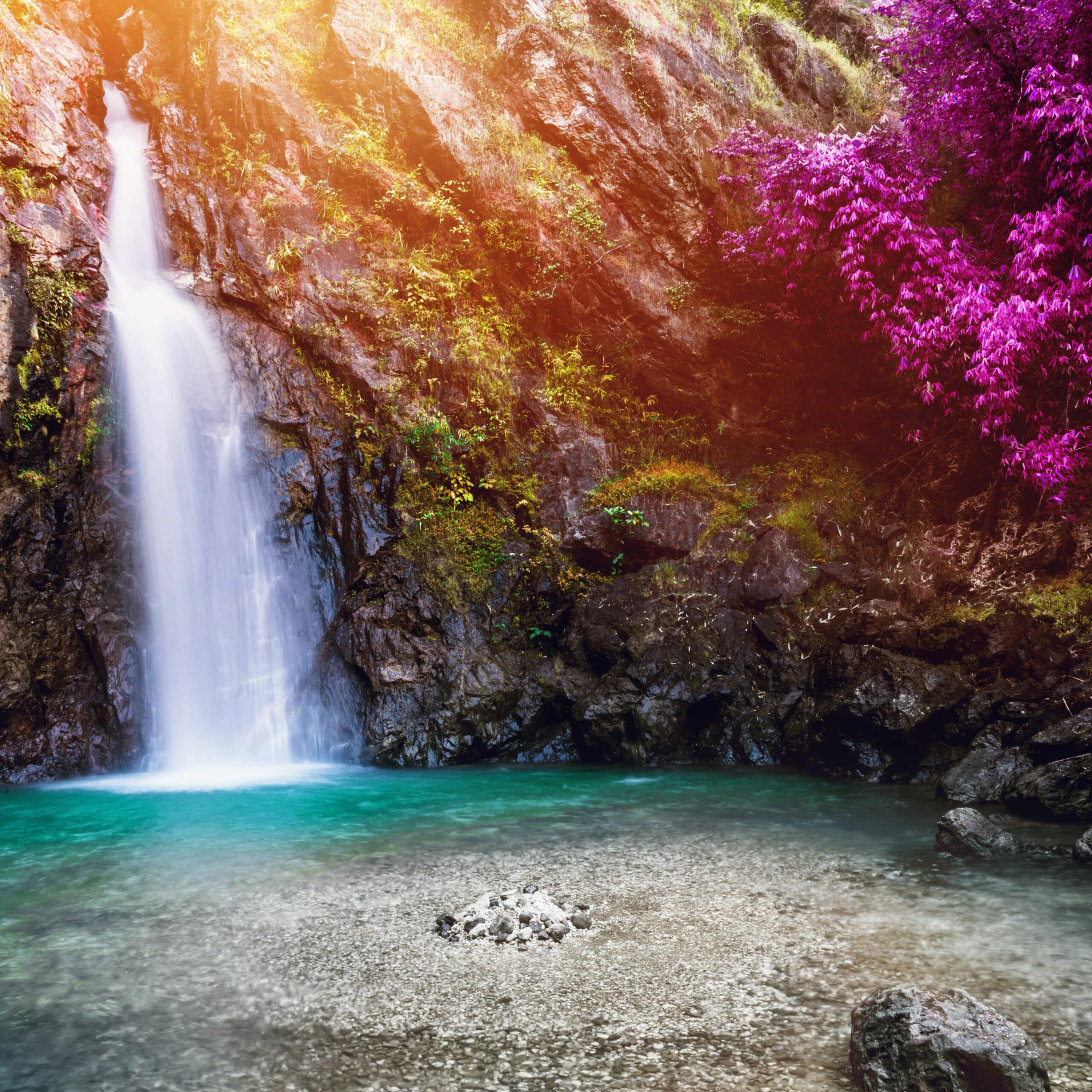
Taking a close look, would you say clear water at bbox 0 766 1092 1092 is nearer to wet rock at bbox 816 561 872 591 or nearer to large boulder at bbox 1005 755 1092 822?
large boulder at bbox 1005 755 1092 822

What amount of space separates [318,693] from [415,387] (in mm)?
4889

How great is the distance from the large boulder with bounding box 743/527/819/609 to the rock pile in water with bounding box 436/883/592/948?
7.11 meters

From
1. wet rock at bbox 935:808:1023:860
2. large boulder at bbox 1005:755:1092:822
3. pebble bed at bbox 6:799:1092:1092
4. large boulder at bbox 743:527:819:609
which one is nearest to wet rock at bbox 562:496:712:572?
large boulder at bbox 743:527:819:609

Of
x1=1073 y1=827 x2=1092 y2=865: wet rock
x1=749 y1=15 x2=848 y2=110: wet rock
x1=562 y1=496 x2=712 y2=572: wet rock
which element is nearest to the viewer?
x1=1073 y1=827 x2=1092 y2=865: wet rock

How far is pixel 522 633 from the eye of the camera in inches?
450

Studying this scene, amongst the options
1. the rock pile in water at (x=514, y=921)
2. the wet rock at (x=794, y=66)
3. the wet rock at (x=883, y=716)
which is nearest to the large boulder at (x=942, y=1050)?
the rock pile in water at (x=514, y=921)

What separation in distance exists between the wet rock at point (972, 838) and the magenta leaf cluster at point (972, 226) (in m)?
5.37

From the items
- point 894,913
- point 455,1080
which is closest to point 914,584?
point 894,913

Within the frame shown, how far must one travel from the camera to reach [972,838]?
18.4 ft

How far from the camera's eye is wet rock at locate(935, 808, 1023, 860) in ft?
18.2

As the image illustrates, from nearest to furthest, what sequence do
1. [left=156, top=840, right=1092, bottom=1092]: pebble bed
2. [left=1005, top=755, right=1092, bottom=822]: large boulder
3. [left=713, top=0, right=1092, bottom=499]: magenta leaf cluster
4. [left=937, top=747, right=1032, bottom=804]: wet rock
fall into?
[left=156, top=840, right=1092, bottom=1092]: pebble bed → [left=1005, top=755, right=1092, bottom=822]: large boulder → [left=937, top=747, right=1032, bottom=804]: wet rock → [left=713, top=0, right=1092, bottom=499]: magenta leaf cluster

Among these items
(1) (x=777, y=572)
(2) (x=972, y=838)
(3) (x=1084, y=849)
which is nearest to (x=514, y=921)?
(2) (x=972, y=838)

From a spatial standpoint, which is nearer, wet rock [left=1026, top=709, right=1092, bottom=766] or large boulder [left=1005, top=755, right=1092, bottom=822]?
large boulder [left=1005, top=755, right=1092, bottom=822]

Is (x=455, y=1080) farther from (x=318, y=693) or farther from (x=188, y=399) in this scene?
(x=188, y=399)
